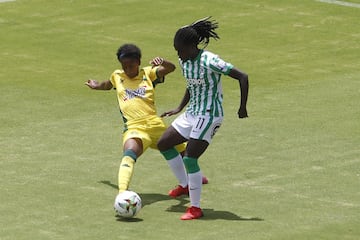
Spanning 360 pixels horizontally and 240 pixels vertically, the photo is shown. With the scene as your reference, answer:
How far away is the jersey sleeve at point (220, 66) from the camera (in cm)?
1469

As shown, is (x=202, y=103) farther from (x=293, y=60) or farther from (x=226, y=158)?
(x=293, y=60)

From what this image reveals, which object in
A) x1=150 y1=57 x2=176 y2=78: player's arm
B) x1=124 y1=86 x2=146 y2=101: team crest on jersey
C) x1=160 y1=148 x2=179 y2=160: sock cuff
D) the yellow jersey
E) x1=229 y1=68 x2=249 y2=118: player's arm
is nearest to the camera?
x1=229 y1=68 x2=249 y2=118: player's arm

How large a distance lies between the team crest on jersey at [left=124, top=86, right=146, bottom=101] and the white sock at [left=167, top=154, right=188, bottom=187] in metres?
1.05

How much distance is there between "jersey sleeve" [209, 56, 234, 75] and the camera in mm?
14688

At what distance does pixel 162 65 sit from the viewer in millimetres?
16188

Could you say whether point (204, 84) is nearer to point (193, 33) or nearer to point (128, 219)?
point (193, 33)

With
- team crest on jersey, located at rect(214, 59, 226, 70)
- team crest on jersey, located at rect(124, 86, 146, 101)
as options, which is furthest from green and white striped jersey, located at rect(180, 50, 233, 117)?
team crest on jersey, located at rect(124, 86, 146, 101)

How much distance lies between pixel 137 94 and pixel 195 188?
2.04 metres

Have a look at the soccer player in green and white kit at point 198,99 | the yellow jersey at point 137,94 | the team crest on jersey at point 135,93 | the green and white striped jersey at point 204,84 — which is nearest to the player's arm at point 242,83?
the soccer player in green and white kit at point 198,99

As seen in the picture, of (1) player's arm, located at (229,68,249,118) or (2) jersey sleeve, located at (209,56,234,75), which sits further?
(2) jersey sleeve, located at (209,56,234,75)

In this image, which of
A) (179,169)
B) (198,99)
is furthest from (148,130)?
(198,99)

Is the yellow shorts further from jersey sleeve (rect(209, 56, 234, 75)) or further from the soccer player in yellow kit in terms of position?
jersey sleeve (rect(209, 56, 234, 75))

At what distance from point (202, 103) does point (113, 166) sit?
291 cm

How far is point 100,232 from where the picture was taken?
1413 centimetres
